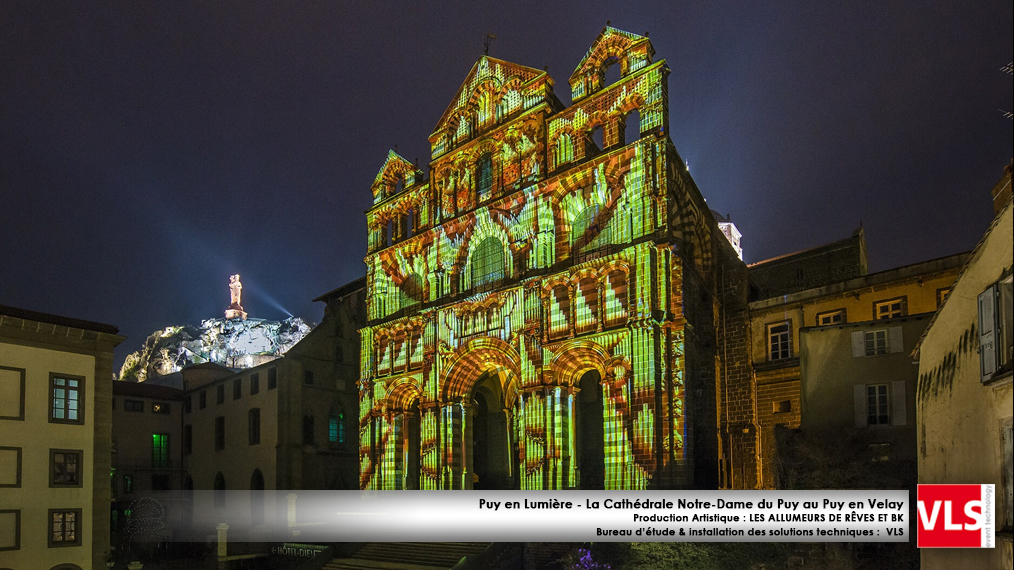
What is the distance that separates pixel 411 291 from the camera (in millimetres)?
43625

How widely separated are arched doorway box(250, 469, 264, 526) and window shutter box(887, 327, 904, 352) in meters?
34.2

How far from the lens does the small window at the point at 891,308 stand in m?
30.4

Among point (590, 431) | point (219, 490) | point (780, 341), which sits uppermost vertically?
point (780, 341)

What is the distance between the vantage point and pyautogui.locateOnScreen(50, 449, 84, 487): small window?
106ft

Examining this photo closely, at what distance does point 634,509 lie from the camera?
2277 centimetres

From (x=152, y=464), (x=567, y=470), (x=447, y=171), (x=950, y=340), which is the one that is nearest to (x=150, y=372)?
(x=152, y=464)

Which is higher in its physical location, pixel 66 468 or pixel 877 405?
pixel 877 405

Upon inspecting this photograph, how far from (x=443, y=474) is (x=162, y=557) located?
15.7m

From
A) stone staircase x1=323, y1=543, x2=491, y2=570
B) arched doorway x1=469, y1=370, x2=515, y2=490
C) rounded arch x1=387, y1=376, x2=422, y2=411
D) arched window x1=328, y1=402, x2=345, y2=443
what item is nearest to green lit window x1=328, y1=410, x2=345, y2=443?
arched window x1=328, y1=402, x2=345, y2=443

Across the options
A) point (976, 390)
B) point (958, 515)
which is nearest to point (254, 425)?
point (976, 390)

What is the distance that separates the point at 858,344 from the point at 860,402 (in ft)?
6.29

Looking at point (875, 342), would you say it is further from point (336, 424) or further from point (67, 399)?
point (336, 424)

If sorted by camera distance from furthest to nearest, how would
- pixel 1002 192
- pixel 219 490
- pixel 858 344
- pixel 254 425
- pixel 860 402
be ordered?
pixel 219 490 < pixel 254 425 < pixel 858 344 < pixel 860 402 < pixel 1002 192

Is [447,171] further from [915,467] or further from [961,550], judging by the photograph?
[961,550]
